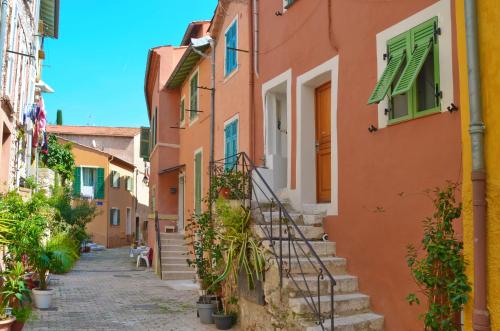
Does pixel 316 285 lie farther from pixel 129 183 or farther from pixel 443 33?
pixel 129 183

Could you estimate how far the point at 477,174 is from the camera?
425cm

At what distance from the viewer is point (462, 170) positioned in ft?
16.2

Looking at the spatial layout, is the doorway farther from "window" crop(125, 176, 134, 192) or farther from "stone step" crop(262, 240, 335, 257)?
"window" crop(125, 176, 134, 192)

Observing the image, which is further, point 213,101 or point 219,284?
point 213,101

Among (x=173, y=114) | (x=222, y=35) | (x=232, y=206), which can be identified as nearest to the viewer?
(x=232, y=206)

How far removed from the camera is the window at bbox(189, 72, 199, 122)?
1573 cm

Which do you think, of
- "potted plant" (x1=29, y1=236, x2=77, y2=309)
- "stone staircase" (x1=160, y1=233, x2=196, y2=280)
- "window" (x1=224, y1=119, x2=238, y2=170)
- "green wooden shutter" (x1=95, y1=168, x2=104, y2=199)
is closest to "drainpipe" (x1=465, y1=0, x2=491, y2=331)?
"window" (x1=224, y1=119, x2=238, y2=170)

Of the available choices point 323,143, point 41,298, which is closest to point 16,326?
point 41,298

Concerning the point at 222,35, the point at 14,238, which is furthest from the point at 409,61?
the point at 222,35

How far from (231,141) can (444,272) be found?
7.42 meters

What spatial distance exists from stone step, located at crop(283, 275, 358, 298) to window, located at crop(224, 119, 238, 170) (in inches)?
190

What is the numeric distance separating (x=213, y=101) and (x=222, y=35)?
1.71 m

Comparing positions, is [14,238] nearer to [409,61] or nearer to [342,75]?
[342,75]

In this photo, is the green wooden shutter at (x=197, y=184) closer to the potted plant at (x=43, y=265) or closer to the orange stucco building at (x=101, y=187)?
the potted plant at (x=43, y=265)
